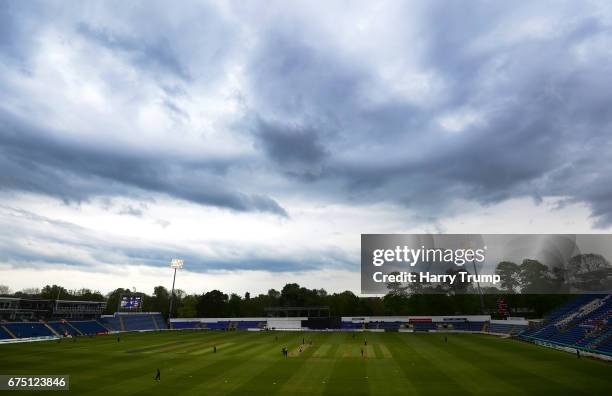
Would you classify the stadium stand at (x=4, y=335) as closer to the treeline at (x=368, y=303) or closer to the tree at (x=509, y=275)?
the treeline at (x=368, y=303)

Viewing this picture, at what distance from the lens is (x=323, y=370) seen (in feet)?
146

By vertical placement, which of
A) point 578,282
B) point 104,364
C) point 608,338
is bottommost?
point 104,364

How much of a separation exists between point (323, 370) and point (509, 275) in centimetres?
11630

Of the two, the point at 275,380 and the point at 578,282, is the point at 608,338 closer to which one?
the point at 275,380

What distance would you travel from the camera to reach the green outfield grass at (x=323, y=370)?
3453 centimetres

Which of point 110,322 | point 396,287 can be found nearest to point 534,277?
point 396,287

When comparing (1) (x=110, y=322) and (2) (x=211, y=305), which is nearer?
(1) (x=110, y=322)

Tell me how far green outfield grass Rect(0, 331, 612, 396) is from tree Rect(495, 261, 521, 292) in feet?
257

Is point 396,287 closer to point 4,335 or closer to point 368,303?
point 368,303

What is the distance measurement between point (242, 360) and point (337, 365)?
45.7ft

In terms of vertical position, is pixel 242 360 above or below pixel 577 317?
below

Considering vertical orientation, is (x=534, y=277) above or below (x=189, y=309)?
above

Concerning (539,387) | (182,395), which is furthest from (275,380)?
(539,387)

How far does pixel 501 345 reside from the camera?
68438 mm
